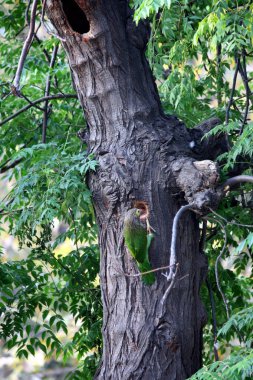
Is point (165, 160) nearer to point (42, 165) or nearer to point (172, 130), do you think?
point (172, 130)

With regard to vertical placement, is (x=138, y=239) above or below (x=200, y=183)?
below

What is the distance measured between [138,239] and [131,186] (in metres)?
0.26

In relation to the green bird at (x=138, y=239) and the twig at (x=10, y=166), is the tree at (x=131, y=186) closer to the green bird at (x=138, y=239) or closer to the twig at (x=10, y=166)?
the green bird at (x=138, y=239)

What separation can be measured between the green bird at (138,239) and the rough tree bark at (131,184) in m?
0.06

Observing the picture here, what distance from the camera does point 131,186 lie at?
3.46 metres

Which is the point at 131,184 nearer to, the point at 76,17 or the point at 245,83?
the point at 76,17

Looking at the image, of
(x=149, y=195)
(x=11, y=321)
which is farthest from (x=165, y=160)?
(x=11, y=321)

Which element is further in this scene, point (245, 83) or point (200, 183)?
point (245, 83)

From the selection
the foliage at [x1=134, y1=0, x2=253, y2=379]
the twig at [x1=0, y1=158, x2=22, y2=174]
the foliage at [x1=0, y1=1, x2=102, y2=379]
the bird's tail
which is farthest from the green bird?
the twig at [x1=0, y1=158, x2=22, y2=174]

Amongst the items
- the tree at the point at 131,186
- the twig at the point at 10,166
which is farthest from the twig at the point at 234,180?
the twig at the point at 10,166

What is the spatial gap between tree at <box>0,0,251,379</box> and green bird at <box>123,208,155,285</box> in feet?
0.20

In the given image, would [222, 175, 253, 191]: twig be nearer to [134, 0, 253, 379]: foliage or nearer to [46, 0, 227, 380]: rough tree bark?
[134, 0, 253, 379]: foliage

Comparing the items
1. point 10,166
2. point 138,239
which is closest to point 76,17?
point 138,239

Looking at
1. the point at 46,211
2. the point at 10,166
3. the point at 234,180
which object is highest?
the point at 10,166
